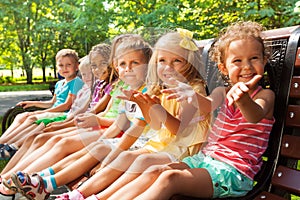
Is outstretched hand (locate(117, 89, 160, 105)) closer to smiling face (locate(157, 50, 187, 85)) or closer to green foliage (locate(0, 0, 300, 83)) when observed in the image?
smiling face (locate(157, 50, 187, 85))

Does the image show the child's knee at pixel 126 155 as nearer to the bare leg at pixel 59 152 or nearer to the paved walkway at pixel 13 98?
the bare leg at pixel 59 152

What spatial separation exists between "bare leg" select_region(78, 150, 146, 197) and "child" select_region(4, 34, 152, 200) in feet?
0.54

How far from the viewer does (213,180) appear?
5.85ft

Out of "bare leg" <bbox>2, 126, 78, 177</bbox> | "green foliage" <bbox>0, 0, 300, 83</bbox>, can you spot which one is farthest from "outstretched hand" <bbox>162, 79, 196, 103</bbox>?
"green foliage" <bbox>0, 0, 300, 83</bbox>

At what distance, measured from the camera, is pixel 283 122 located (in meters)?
1.99

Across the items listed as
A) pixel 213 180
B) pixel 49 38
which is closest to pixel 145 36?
pixel 213 180

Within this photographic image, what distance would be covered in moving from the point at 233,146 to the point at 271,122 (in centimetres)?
21

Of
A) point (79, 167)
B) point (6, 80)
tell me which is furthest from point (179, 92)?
point (6, 80)

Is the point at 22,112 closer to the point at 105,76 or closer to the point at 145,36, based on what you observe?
the point at 105,76

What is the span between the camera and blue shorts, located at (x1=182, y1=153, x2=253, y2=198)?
1784 mm

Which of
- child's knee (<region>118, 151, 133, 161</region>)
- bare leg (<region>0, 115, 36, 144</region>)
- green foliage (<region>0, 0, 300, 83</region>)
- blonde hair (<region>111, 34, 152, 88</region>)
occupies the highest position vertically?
green foliage (<region>0, 0, 300, 83</region>)

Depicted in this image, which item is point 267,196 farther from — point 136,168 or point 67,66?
point 67,66

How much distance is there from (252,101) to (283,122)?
0.44 metres

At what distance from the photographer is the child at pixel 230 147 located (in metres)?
1.69
